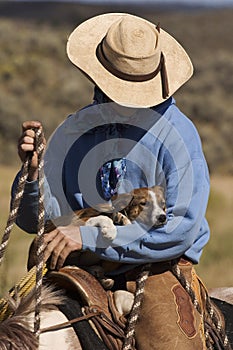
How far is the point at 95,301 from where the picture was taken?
3672 mm

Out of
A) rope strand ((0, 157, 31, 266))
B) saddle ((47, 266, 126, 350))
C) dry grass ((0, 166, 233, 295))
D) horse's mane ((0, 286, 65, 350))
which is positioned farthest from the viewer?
dry grass ((0, 166, 233, 295))

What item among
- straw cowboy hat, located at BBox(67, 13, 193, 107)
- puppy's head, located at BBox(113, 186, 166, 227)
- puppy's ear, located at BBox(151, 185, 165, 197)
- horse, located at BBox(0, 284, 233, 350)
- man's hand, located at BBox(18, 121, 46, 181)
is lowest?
horse, located at BBox(0, 284, 233, 350)

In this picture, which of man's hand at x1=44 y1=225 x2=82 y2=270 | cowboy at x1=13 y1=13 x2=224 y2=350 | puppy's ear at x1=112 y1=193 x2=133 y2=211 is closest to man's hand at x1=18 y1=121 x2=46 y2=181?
cowboy at x1=13 y1=13 x2=224 y2=350

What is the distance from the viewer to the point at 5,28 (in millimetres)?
38469

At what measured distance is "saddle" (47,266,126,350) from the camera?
3.61 metres

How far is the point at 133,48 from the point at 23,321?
4.28ft

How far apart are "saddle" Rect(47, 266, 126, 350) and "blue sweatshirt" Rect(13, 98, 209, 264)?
0.14m

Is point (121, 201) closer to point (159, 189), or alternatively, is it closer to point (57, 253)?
point (159, 189)

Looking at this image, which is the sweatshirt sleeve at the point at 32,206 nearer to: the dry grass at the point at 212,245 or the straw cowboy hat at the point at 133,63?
the straw cowboy hat at the point at 133,63

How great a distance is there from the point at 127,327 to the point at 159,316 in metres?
0.16

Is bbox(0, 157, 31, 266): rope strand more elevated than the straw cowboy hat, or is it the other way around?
the straw cowboy hat

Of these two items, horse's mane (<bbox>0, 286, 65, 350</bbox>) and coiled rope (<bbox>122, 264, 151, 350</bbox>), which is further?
coiled rope (<bbox>122, 264, 151, 350</bbox>)

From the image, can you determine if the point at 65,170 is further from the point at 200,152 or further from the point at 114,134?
the point at 200,152

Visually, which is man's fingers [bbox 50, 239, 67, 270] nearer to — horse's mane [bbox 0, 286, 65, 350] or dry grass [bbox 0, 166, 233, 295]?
horse's mane [bbox 0, 286, 65, 350]
